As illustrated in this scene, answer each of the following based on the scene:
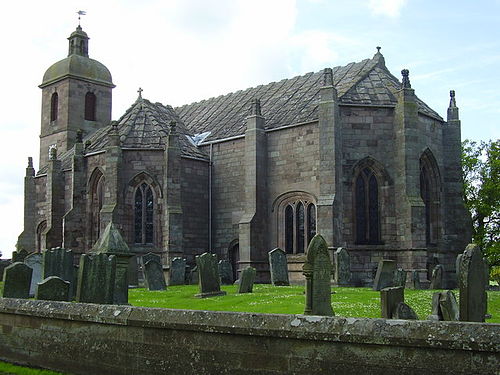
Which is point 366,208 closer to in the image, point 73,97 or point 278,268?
point 278,268

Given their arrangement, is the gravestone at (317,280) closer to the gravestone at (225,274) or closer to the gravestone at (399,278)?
the gravestone at (399,278)

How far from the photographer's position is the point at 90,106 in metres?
45.6

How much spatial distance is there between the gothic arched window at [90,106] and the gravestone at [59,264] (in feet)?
93.2

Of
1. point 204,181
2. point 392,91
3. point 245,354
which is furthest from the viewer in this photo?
point 204,181

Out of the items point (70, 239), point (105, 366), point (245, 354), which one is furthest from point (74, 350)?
point (70, 239)

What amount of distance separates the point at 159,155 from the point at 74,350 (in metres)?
22.6

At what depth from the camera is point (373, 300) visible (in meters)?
17.4

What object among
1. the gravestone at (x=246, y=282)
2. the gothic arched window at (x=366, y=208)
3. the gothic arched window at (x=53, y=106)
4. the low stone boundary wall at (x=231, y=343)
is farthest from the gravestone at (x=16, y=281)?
the gothic arched window at (x=53, y=106)

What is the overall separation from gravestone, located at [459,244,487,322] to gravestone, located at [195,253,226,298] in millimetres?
11050

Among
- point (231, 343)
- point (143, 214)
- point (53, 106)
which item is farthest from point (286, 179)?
point (53, 106)

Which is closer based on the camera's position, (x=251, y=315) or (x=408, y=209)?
(x=251, y=315)

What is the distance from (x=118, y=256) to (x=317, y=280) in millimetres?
5652

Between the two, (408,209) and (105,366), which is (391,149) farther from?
(105,366)

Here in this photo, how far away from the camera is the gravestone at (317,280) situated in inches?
486
